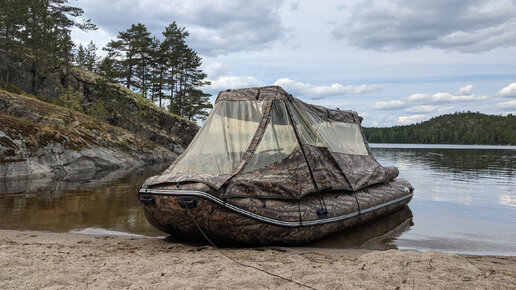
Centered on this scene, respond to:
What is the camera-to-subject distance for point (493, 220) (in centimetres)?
1116

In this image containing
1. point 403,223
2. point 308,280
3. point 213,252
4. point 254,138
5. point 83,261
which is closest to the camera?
point 308,280

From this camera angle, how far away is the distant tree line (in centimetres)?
14212

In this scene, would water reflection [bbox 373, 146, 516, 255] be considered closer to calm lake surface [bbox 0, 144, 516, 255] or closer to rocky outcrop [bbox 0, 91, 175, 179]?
calm lake surface [bbox 0, 144, 516, 255]

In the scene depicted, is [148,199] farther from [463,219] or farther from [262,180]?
[463,219]

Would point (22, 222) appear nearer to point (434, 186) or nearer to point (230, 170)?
point (230, 170)

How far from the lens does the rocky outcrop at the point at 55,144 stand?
1775cm

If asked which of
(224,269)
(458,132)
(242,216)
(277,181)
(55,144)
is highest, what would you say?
(458,132)

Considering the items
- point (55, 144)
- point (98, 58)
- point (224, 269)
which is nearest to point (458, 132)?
point (98, 58)

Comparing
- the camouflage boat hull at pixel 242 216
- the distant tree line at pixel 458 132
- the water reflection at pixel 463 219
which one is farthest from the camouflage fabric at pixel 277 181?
the distant tree line at pixel 458 132

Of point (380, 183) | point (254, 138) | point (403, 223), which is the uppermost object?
point (254, 138)

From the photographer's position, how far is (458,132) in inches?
5925

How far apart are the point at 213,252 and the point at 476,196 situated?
529 inches

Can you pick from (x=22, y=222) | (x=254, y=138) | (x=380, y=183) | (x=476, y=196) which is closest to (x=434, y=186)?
(x=476, y=196)

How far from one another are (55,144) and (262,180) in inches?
678
